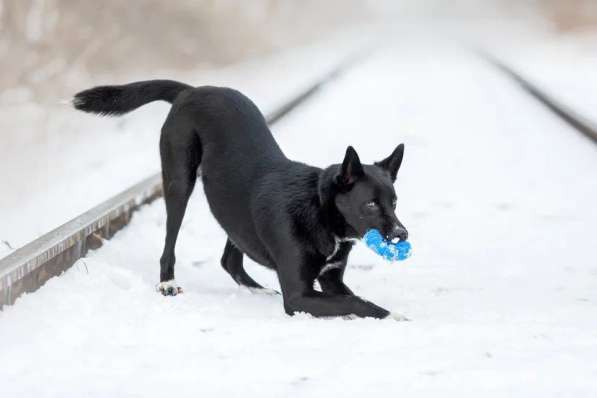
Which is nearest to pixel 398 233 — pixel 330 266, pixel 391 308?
pixel 330 266

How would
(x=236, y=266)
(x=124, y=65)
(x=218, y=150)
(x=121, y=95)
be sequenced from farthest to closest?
(x=124, y=65) < (x=121, y=95) < (x=236, y=266) < (x=218, y=150)

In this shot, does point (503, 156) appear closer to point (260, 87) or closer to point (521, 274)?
point (521, 274)

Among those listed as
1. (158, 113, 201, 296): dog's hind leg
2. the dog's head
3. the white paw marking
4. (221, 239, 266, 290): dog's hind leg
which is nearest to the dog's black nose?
the dog's head

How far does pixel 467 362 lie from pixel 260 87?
1471cm

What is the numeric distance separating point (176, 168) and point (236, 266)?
0.63 m

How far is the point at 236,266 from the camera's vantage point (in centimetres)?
566

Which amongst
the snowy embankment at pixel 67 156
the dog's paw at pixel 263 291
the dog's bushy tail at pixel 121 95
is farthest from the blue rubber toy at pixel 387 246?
the snowy embankment at pixel 67 156

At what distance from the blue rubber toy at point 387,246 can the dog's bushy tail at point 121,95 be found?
5.82 feet

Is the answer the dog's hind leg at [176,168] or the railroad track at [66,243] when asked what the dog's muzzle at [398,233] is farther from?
the railroad track at [66,243]

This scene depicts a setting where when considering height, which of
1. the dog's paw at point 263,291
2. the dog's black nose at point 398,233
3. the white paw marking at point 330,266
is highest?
the dog's black nose at point 398,233

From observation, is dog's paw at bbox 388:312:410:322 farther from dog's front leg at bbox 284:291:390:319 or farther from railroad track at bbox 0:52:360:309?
railroad track at bbox 0:52:360:309

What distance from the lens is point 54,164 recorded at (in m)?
11.4

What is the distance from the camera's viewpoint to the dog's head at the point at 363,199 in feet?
15.0

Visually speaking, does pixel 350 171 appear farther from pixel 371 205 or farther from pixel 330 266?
pixel 330 266
